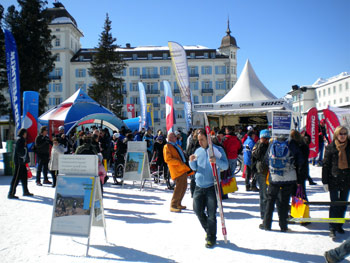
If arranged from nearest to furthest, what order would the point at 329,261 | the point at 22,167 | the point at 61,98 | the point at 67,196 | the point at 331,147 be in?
the point at 329,261 < the point at 67,196 < the point at 331,147 < the point at 22,167 < the point at 61,98

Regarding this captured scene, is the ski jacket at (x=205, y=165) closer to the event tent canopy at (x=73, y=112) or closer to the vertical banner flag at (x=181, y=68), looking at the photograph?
the vertical banner flag at (x=181, y=68)

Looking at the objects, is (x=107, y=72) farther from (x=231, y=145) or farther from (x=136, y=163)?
(x=231, y=145)

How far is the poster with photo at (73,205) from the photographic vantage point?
14.4 ft

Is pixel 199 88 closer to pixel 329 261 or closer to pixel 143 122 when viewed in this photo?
pixel 143 122

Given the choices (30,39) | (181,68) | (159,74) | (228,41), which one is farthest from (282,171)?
(228,41)

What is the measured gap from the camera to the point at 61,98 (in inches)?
2351

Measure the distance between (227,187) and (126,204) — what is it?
2396 mm

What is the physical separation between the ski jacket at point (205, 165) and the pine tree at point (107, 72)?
36347 mm

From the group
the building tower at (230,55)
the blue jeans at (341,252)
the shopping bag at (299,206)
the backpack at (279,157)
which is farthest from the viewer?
the building tower at (230,55)

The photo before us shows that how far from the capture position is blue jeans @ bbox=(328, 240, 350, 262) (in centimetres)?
340

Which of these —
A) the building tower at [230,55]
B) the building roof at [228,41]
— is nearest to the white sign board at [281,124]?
the building tower at [230,55]

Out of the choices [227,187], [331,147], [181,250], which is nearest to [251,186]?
[227,187]

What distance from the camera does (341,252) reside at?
343 centimetres

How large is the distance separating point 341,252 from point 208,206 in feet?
5.64
